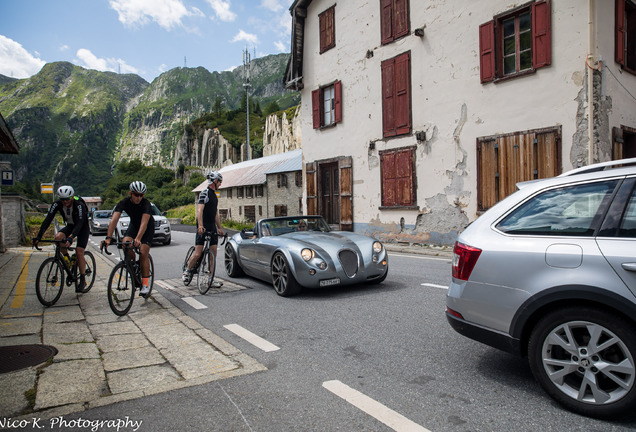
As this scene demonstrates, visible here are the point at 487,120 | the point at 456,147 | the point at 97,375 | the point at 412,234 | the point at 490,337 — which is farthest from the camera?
the point at 412,234

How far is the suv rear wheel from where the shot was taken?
2.44 metres

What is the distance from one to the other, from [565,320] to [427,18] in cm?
1368

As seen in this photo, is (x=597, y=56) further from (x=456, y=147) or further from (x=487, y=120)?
(x=456, y=147)

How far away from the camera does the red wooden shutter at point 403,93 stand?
1477 cm

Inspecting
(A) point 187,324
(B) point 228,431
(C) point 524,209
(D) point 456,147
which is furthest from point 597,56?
(B) point 228,431

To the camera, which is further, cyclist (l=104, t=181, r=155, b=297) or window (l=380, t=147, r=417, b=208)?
A: window (l=380, t=147, r=417, b=208)

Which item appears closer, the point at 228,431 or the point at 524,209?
the point at 228,431

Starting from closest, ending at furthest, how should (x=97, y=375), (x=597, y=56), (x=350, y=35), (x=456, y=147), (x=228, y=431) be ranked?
1. (x=228, y=431)
2. (x=97, y=375)
3. (x=597, y=56)
4. (x=456, y=147)
5. (x=350, y=35)

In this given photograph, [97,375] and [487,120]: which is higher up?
[487,120]

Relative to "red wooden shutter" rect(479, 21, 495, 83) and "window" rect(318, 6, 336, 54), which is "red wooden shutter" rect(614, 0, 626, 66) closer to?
"red wooden shutter" rect(479, 21, 495, 83)

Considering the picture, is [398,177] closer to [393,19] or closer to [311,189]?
[311,189]

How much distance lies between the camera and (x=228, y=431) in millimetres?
2584

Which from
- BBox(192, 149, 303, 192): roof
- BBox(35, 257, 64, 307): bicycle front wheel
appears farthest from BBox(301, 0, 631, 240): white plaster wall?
BBox(192, 149, 303, 192): roof

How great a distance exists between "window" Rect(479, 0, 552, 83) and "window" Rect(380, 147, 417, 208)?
11.7ft
